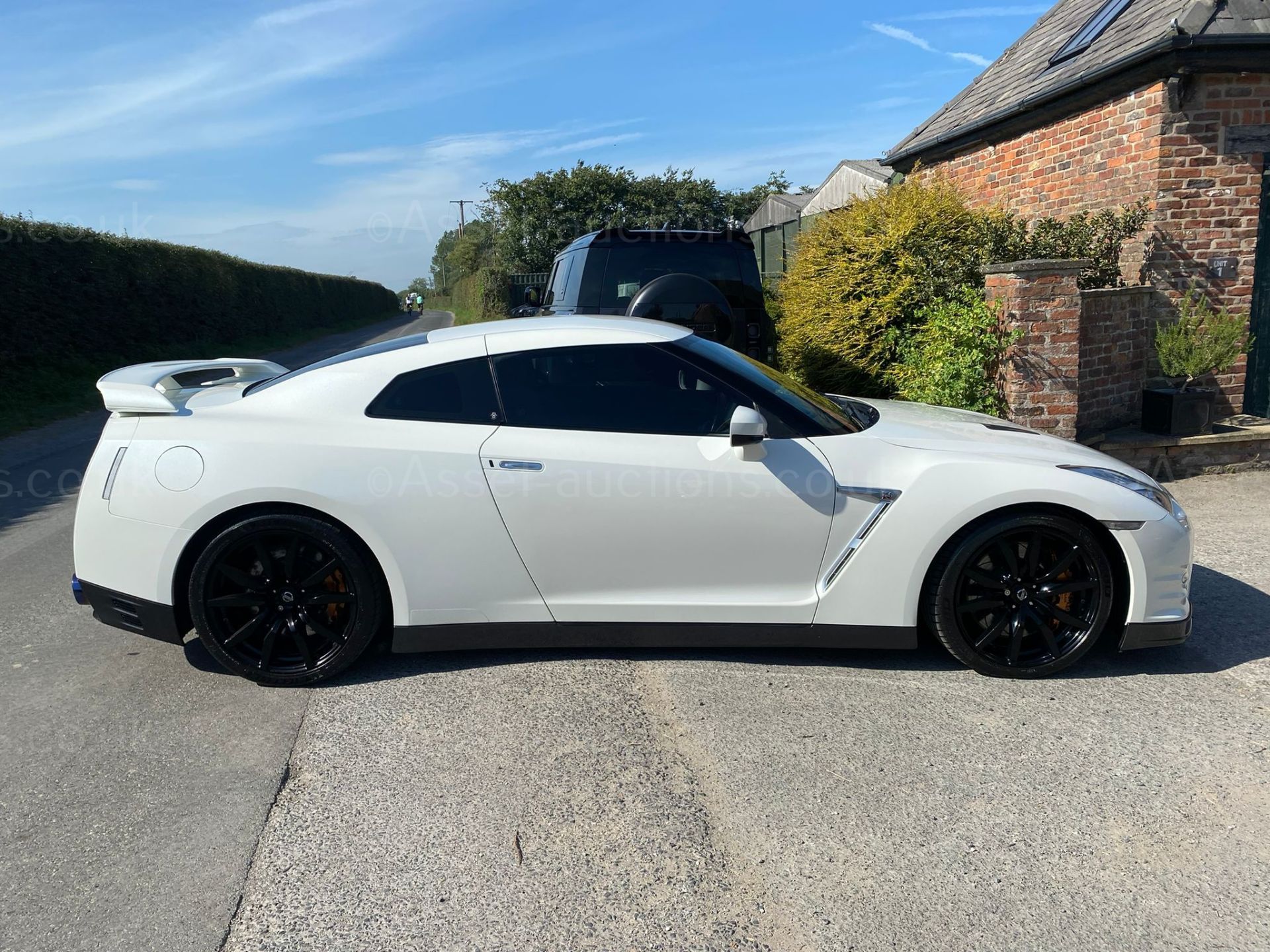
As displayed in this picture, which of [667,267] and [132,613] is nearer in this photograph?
[132,613]

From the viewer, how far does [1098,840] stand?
264 cm

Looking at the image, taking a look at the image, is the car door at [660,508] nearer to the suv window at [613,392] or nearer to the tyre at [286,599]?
the suv window at [613,392]

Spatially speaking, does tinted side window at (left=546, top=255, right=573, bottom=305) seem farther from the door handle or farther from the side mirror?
the side mirror

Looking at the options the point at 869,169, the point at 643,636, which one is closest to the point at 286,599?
the point at 643,636

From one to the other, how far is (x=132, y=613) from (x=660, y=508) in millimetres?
2217

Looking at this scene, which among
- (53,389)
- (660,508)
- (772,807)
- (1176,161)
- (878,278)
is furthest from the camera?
(53,389)

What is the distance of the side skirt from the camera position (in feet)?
12.2

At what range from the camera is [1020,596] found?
369 centimetres

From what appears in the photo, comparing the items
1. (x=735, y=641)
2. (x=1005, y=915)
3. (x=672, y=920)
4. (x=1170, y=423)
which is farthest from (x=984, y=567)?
(x=1170, y=423)

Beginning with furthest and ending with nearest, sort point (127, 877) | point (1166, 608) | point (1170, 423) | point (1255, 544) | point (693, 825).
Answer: point (1170, 423)
point (1255, 544)
point (1166, 608)
point (693, 825)
point (127, 877)

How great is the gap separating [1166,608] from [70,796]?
13.4ft

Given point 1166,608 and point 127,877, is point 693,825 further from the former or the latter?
point 1166,608

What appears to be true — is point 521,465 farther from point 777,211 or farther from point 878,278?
point 777,211

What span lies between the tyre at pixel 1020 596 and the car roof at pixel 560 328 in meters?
1.51
